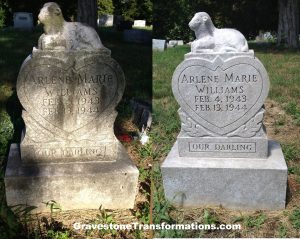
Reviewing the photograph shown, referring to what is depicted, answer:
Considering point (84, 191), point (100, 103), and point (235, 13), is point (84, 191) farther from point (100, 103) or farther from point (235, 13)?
point (235, 13)

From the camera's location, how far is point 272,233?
4.09 m

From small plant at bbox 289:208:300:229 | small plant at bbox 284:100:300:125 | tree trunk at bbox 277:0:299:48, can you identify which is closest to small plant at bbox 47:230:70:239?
small plant at bbox 289:208:300:229

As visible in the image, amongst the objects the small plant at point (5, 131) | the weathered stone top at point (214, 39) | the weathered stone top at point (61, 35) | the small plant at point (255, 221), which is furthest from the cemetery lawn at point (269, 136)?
the small plant at point (5, 131)

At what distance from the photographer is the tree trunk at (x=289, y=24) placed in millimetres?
18531

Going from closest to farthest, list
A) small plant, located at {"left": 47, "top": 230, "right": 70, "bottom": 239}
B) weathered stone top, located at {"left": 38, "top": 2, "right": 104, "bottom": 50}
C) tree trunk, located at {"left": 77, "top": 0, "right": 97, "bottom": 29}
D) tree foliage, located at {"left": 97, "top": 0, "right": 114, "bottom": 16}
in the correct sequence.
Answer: small plant, located at {"left": 47, "top": 230, "right": 70, "bottom": 239} → weathered stone top, located at {"left": 38, "top": 2, "right": 104, "bottom": 50} → tree trunk, located at {"left": 77, "top": 0, "right": 97, "bottom": 29} → tree foliage, located at {"left": 97, "top": 0, "right": 114, "bottom": 16}

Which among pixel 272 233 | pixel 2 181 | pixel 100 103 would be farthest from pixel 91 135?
pixel 272 233

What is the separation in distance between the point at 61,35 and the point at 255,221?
2.45m

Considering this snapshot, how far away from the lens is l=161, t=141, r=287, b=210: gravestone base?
4.42 m

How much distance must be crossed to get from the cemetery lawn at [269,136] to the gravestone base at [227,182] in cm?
9

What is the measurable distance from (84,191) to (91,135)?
1.79ft

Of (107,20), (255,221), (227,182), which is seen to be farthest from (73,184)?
(107,20)

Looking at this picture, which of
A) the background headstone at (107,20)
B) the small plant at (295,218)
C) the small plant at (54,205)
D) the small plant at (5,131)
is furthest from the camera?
the background headstone at (107,20)

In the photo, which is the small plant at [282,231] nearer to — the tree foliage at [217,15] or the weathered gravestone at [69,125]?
the weathered gravestone at [69,125]

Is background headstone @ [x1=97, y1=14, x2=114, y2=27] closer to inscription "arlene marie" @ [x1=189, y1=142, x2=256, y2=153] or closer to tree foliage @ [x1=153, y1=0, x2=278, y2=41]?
tree foliage @ [x1=153, y1=0, x2=278, y2=41]
